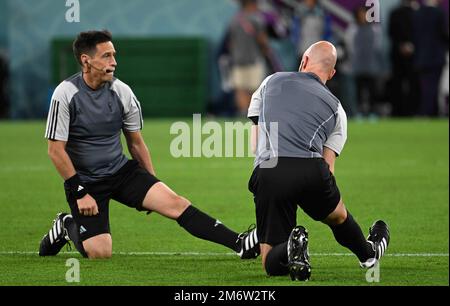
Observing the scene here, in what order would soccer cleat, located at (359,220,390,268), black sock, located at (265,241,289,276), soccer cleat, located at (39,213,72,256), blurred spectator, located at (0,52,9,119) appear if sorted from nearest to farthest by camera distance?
black sock, located at (265,241,289,276), soccer cleat, located at (359,220,390,268), soccer cleat, located at (39,213,72,256), blurred spectator, located at (0,52,9,119)

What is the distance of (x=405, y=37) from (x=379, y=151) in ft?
28.3

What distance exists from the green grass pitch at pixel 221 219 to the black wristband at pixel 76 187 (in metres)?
0.53

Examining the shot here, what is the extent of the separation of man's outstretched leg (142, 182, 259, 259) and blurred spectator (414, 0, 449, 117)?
18.0 m

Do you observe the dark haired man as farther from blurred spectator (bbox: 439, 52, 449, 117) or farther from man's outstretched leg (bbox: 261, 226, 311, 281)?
blurred spectator (bbox: 439, 52, 449, 117)

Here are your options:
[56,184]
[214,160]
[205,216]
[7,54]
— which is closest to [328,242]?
[205,216]

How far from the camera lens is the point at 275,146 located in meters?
7.75

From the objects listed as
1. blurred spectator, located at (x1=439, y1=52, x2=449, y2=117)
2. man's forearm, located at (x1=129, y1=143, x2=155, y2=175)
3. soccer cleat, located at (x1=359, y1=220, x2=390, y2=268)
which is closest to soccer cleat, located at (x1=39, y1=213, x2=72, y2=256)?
man's forearm, located at (x1=129, y1=143, x2=155, y2=175)

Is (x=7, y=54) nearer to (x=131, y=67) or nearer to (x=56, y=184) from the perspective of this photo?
(x=131, y=67)

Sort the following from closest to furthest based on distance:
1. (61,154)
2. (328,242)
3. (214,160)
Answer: (61,154), (328,242), (214,160)

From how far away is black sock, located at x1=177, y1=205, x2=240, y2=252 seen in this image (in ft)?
28.6

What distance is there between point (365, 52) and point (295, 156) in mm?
19107

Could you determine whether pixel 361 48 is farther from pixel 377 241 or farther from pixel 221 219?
pixel 377 241

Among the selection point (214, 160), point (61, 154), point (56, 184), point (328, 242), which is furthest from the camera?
point (214, 160)

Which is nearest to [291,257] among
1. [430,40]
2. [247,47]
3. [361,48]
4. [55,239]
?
[55,239]
